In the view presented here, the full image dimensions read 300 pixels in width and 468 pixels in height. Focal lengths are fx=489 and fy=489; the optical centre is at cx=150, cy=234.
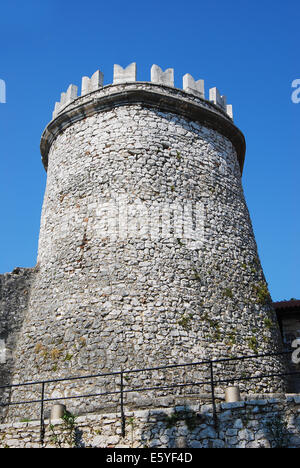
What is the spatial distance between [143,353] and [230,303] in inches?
97.2

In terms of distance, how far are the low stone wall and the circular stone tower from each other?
5.46 ft

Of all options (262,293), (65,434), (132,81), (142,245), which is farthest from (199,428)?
(132,81)

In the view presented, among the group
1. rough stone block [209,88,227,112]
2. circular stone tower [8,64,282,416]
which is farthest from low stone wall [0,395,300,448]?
rough stone block [209,88,227,112]

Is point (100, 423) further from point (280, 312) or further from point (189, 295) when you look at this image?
point (280, 312)

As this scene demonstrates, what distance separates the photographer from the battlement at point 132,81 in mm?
12961

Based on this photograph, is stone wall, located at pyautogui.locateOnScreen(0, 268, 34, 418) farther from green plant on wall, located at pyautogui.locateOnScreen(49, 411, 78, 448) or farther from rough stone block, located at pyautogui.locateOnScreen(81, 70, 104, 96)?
rough stone block, located at pyautogui.locateOnScreen(81, 70, 104, 96)

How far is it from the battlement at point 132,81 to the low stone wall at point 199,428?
27.9ft

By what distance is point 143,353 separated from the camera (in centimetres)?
969

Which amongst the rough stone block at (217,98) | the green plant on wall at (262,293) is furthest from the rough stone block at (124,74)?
the green plant on wall at (262,293)

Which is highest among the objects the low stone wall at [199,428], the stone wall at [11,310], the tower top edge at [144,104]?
the tower top edge at [144,104]

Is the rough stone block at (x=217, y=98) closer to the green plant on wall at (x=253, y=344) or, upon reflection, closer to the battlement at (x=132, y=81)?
the battlement at (x=132, y=81)

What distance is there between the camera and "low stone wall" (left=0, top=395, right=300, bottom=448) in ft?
23.8
